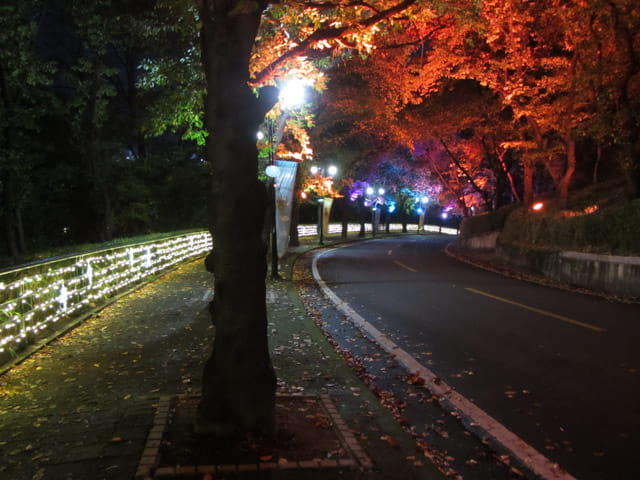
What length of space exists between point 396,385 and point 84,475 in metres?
3.70

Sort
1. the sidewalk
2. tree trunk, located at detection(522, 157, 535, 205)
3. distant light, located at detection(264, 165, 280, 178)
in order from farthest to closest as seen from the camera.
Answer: tree trunk, located at detection(522, 157, 535, 205) → distant light, located at detection(264, 165, 280, 178) → the sidewalk

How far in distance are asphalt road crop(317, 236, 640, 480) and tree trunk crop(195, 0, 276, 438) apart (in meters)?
2.62

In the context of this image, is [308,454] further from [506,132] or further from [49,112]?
[49,112]

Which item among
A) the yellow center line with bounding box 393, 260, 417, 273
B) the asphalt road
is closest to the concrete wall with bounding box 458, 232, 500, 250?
the yellow center line with bounding box 393, 260, 417, 273

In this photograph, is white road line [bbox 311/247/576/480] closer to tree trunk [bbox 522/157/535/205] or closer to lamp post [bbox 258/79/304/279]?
lamp post [bbox 258/79/304/279]

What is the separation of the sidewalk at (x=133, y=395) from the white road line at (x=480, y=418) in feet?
2.63

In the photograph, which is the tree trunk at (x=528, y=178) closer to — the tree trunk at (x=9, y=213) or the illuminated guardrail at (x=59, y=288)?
the illuminated guardrail at (x=59, y=288)

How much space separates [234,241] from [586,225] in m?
14.4

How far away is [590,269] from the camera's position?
14.2m

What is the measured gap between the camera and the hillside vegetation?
13.6 meters

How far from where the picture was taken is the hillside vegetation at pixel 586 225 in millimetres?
13570

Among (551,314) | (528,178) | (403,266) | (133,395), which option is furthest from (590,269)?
(133,395)

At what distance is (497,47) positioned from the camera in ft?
61.8

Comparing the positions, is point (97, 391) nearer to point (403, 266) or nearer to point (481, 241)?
point (403, 266)
